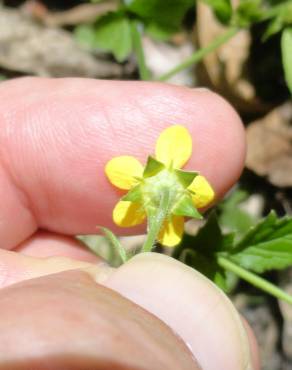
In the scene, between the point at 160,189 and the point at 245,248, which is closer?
the point at 160,189

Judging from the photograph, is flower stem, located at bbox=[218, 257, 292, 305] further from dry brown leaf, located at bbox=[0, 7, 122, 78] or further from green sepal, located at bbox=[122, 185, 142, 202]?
dry brown leaf, located at bbox=[0, 7, 122, 78]

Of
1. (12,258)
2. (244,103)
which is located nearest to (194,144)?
(12,258)

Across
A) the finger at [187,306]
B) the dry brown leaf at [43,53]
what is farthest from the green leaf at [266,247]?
the dry brown leaf at [43,53]

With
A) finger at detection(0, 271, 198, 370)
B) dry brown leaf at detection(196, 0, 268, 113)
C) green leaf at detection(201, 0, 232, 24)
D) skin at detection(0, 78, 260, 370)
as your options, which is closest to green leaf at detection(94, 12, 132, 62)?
green leaf at detection(201, 0, 232, 24)

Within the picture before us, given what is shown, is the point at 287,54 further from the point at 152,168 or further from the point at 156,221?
the point at 156,221

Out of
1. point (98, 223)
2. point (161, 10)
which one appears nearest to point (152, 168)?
point (98, 223)

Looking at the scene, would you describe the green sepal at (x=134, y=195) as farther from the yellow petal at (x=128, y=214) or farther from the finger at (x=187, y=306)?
the finger at (x=187, y=306)
